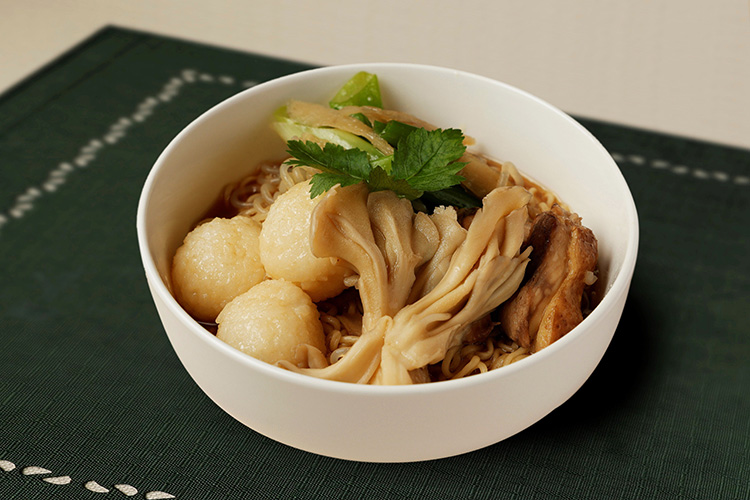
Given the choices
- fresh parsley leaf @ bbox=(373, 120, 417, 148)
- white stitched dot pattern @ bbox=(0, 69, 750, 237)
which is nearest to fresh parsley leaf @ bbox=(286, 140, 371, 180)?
fresh parsley leaf @ bbox=(373, 120, 417, 148)

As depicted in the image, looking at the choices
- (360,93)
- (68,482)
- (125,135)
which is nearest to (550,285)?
(360,93)

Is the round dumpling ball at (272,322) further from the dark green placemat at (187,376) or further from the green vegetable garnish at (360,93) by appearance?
the green vegetable garnish at (360,93)

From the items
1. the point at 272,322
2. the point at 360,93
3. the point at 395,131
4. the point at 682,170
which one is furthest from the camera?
the point at 682,170

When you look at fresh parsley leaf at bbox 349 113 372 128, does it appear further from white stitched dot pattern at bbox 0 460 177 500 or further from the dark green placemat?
white stitched dot pattern at bbox 0 460 177 500

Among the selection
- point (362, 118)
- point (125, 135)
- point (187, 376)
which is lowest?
point (187, 376)

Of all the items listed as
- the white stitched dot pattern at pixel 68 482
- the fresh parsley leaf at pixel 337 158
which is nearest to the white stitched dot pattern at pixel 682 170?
the fresh parsley leaf at pixel 337 158

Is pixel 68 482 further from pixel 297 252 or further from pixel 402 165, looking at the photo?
pixel 402 165
